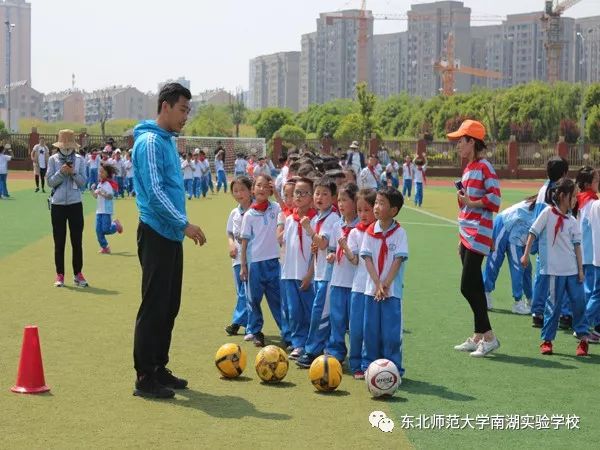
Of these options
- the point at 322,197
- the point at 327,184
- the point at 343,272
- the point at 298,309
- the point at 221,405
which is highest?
the point at 327,184

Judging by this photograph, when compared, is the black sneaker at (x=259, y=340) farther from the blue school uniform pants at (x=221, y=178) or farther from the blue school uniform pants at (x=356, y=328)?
the blue school uniform pants at (x=221, y=178)

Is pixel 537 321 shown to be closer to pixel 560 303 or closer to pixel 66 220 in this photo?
pixel 560 303

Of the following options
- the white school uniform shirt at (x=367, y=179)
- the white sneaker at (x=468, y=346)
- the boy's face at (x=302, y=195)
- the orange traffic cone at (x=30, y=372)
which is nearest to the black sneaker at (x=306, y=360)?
the boy's face at (x=302, y=195)

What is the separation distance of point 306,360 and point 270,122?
→ 94353 mm

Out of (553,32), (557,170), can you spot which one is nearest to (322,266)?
(557,170)

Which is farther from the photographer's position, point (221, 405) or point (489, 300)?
point (489, 300)

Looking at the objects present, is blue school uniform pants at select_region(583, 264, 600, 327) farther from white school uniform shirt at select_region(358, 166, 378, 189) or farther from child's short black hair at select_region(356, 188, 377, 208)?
white school uniform shirt at select_region(358, 166, 378, 189)

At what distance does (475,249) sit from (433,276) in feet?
18.9

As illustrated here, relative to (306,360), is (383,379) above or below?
above

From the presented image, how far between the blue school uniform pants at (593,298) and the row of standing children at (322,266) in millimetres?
2748

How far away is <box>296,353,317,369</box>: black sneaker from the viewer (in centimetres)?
853

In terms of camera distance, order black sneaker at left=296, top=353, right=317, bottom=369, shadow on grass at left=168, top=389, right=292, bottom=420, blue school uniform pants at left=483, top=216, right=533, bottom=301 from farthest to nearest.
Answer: blue school uniform pants at left=483, top=216, right=533, bottom=301
black sneaker at left=296, top=353, right=317, bottom=369
shadow on grass at left=168, top=389, right=292, bottom=420

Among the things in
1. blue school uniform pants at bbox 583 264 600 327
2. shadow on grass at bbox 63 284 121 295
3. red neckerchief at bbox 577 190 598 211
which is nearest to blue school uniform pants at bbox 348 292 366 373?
blue school uniform pants at bbox 583 264 600 327

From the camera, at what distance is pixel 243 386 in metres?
7.78
